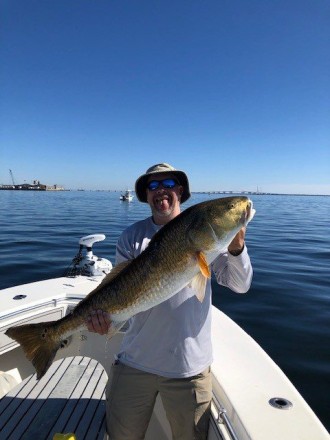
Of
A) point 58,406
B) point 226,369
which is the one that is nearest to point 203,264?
point 226,369

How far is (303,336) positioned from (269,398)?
480 centimetres

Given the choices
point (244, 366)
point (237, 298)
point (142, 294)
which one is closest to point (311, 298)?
point (237, 298)

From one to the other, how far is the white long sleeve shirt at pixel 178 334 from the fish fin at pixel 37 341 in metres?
0.69

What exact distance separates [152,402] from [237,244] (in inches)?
67.2

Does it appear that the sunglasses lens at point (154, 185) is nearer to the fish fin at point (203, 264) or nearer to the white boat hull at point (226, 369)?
the fish fin at point (203, 264)

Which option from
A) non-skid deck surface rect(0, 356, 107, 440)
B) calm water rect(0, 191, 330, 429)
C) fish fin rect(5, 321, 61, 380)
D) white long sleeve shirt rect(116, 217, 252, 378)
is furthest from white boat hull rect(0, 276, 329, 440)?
calm water rect(0, 191, 330, 429)

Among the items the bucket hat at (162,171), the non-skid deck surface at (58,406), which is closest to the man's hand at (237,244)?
the bucket hat at (162,171)

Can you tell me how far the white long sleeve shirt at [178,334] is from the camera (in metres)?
2.90

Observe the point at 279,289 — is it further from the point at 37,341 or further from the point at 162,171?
the point at 37,341

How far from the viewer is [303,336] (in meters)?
7.21

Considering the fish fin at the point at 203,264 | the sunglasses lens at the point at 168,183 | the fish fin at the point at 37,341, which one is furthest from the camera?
the sunglasses lens at the point at 168,183

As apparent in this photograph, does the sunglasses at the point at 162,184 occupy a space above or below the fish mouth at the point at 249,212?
above

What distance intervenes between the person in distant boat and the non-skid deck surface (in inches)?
23.6

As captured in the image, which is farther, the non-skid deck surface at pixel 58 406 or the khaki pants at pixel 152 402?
the non-skid deck surface at pixel 58 406
